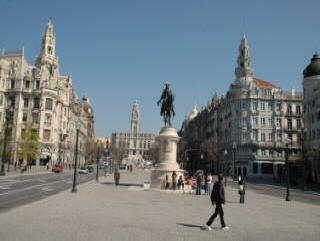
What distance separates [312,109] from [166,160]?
126ft

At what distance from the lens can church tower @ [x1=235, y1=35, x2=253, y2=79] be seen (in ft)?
282

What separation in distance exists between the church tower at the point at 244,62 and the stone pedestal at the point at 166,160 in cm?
5726

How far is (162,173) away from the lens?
1288 inches

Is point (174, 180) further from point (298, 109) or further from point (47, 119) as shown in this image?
point (298, 109)

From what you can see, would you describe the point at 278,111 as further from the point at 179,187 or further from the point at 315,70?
the point at 179,187

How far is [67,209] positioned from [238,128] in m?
67.6

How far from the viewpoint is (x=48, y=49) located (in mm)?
93438

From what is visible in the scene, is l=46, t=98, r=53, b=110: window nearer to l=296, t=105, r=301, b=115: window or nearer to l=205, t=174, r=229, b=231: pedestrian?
l=296, t=105, r=301, b=115: window

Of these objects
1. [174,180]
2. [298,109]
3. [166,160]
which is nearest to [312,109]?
[298,109]

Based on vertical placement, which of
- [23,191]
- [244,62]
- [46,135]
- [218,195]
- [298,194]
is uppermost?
[244,62]

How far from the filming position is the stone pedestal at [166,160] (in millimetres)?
32688

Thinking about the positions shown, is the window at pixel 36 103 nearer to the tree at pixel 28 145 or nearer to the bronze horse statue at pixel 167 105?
the tree at pixel 28 145

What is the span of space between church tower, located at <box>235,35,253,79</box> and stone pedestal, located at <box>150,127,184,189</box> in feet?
188

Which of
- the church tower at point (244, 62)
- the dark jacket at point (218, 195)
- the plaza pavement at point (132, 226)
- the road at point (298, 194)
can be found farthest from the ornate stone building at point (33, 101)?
the dark jacket at point (218, 195)
